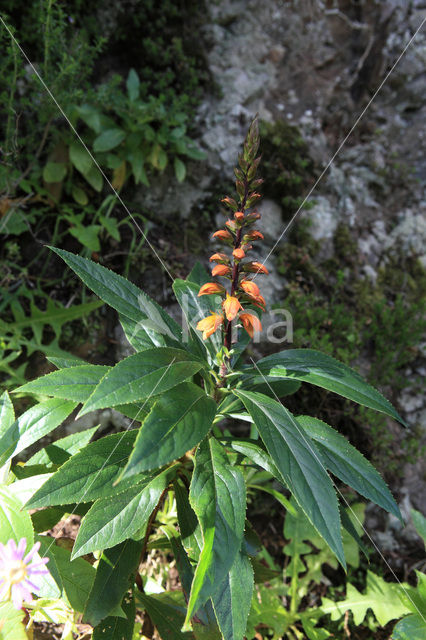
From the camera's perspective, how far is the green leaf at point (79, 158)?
262 cm

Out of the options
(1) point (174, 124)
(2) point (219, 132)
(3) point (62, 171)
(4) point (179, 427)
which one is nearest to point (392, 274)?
(2) point (219, 132)

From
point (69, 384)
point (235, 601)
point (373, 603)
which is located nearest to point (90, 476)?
point (69, 384)

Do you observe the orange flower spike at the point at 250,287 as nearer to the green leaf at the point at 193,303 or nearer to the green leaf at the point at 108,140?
the green leaf at the point at 193,303

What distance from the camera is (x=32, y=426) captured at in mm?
1438

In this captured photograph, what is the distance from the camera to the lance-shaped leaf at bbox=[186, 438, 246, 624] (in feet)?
3.42

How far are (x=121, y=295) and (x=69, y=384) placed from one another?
34 centimetres

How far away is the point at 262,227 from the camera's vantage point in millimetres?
3125

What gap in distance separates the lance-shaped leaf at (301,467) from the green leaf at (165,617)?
2.36 ft

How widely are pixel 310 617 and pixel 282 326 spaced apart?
1.54m

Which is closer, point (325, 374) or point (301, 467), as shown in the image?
point (301, 467)

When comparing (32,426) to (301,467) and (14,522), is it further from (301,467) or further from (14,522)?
(301,467)

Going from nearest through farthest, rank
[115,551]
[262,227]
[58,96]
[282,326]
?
[115,551]
[58,96]
[282,326]
[262,227]

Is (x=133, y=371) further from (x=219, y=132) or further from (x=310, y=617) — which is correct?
(x=219, y=132)

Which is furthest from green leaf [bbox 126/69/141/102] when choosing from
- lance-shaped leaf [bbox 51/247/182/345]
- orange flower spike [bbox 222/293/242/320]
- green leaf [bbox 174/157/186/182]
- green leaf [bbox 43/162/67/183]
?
orange flower spike [bbox 222/293/242/320]
